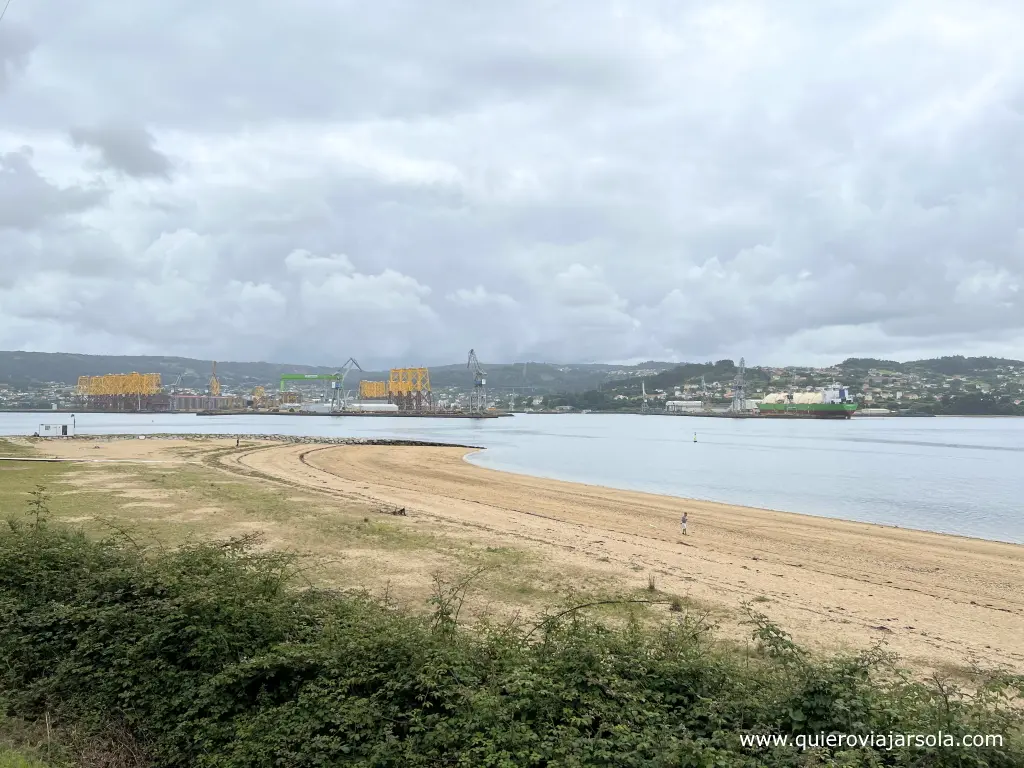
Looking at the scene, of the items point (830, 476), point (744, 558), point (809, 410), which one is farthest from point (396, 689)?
point (809, 410)

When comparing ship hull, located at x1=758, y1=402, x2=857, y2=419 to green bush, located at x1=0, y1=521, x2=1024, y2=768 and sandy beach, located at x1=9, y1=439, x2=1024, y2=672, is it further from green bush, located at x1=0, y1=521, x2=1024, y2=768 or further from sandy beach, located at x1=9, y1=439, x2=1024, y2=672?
green bush, located at x1=0, y1=521, x2=1024, y2=768

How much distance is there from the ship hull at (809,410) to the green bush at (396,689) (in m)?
181

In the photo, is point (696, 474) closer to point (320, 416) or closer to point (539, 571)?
point (539, 571)

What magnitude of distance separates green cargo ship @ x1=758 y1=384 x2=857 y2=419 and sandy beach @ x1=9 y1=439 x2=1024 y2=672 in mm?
159074

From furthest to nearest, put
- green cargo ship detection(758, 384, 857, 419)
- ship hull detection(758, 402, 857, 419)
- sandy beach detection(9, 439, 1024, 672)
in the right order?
green cargo ship detection(758, 384, 857, 419) < ship hull detection(758, 402, 857, 419) < sandy beach detection(9, 439, 1024, 672)

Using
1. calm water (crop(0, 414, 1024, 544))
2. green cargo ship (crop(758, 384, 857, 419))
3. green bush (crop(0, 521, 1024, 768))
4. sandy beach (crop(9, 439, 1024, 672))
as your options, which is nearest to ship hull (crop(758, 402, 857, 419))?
green cargo ship (crop(758, 384, 857, 419))

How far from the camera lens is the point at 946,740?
3920 millimetres

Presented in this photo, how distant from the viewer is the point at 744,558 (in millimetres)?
15250

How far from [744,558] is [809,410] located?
573 feet

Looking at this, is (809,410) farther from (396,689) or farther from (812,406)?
(396,689)

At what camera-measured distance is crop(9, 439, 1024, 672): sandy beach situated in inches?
392

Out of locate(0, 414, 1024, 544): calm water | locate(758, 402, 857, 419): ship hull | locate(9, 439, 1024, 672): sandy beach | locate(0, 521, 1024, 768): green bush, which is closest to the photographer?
locate(0, 521, 1024, 768): green bush

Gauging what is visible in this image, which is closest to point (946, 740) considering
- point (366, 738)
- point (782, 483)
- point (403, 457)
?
point (366, 738)

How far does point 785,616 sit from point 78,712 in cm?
932
